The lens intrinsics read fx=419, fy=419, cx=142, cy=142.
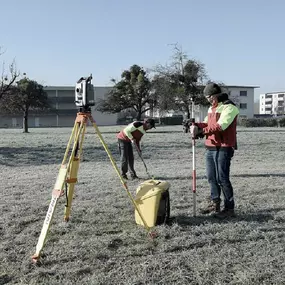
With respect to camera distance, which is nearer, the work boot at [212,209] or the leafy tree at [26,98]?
the work boot at [212,209]

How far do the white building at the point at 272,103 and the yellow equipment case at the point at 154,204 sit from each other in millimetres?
126143

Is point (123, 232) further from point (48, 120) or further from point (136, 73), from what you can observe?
point (48, 120)

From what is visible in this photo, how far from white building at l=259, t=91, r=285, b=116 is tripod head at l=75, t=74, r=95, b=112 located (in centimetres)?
12681

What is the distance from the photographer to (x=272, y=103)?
134 m

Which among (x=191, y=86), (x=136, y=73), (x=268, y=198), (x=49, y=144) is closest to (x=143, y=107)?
(x=136, y=73)

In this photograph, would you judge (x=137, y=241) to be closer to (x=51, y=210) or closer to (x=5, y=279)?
(x=51, y=210)

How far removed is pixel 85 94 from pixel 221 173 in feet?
7.17

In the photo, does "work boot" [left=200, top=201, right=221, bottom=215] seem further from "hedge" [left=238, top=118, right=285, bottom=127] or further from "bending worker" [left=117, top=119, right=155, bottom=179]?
"hedge" [left=238, top=118, right=285, bottom=127]

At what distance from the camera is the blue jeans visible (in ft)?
18.7

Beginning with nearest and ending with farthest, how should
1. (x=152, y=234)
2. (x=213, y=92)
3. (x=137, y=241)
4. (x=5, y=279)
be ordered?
(x=5, y=279) → (x=137, y=241) → (x=152, y=234) → (x=213, y=92)

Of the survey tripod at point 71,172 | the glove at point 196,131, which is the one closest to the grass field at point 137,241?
the survey tripod at point 71,172

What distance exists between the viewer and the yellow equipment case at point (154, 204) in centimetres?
528

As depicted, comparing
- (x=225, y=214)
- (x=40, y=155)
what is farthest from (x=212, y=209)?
(x=40, y=155)

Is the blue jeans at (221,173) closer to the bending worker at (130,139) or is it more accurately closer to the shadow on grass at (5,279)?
the shadow on grass at (5,279)
